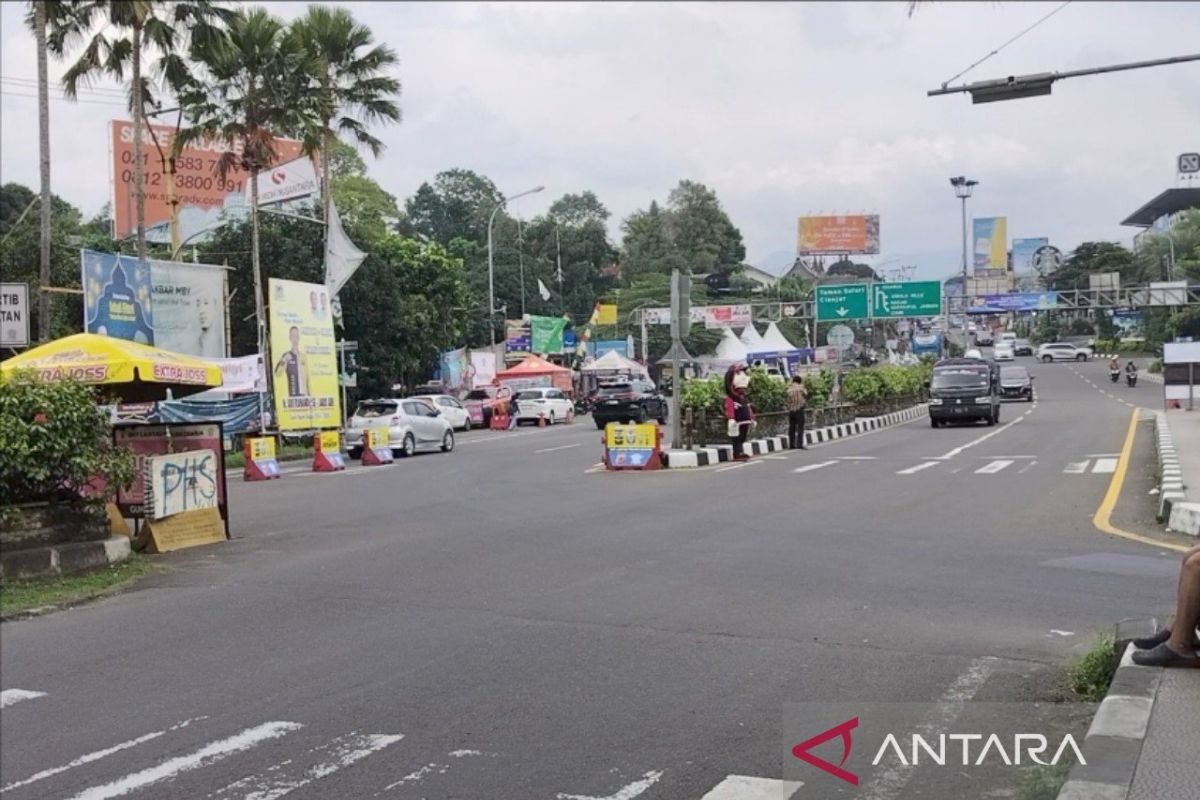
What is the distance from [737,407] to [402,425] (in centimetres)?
920

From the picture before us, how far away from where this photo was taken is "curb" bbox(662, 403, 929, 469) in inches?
826

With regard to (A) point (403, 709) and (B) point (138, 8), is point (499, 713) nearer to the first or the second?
(A) point (403, 709)

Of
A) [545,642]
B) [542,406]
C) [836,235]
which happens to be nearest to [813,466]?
[545,642]

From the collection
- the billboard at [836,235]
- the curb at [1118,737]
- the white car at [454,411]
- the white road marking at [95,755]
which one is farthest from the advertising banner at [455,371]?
the billboard at [836,235]

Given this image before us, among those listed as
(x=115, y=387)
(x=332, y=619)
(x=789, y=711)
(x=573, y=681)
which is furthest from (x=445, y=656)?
(x=115, y=387)

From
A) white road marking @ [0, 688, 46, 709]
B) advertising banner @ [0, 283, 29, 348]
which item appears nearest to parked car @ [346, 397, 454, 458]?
advertising banner @ [0, 283, 29, 348]

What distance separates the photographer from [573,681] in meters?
6.33

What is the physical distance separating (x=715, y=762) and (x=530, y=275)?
204 ft

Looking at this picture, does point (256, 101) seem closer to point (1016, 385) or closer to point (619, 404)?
point (619, 404)

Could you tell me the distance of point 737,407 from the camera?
22.0 metres

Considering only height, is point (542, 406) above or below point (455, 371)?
below

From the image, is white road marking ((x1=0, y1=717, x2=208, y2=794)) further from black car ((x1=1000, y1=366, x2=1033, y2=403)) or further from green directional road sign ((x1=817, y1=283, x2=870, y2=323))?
black car ((x1=1000, y1=366, x2=1033, y2=403))

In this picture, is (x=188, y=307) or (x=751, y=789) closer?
(x=751, y=789)

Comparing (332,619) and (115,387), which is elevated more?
(115,387)
